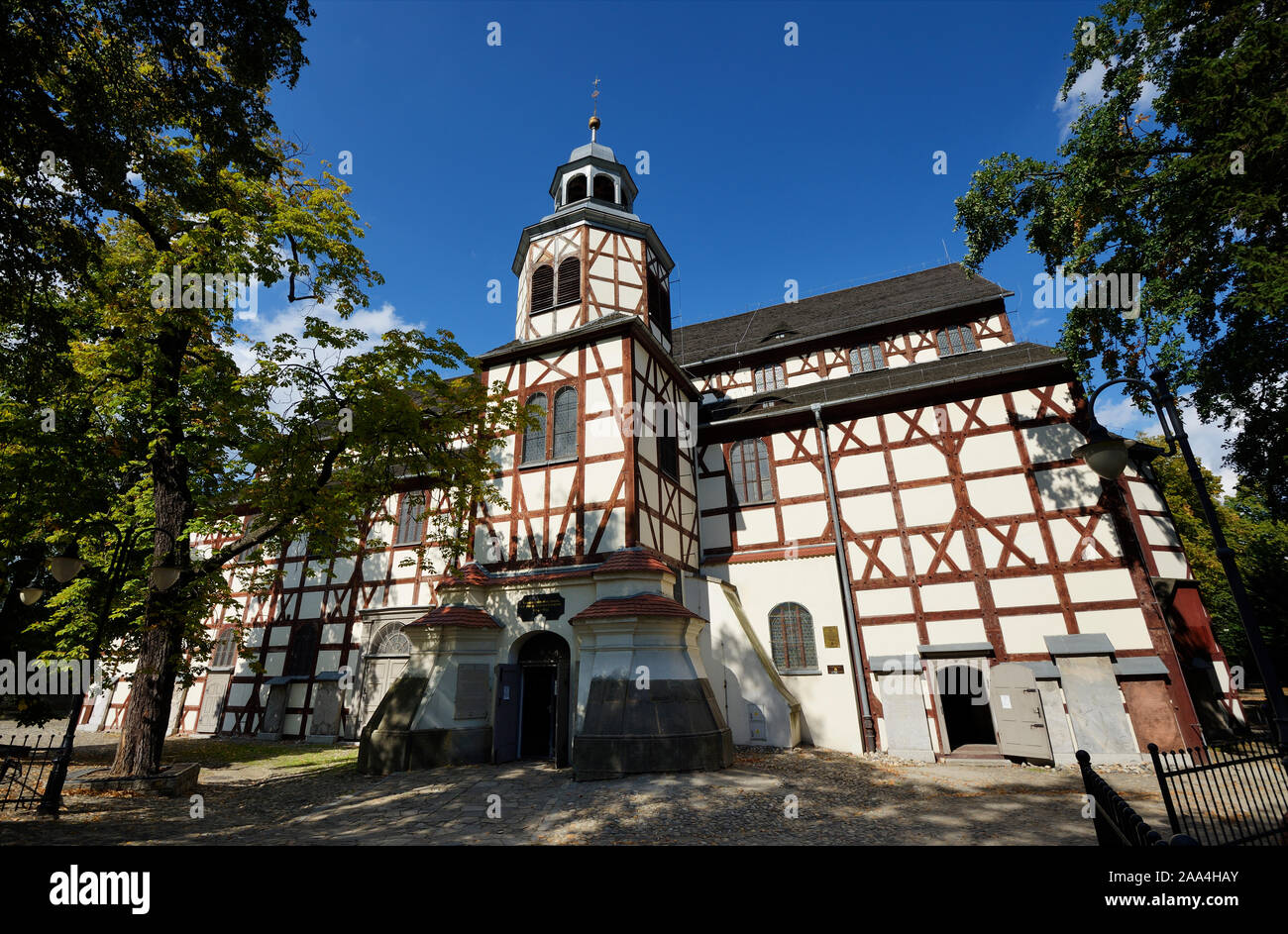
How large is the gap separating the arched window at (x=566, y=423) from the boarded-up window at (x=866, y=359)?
10705 mm

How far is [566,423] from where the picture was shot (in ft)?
49.3

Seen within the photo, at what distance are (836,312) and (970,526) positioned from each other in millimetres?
10951

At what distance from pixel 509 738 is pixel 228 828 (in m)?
5.87

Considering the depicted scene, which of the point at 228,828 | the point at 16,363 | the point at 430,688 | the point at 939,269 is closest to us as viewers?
the point at 228,828

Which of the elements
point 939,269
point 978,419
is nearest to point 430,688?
point 978,419

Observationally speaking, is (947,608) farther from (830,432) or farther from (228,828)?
(228,828)

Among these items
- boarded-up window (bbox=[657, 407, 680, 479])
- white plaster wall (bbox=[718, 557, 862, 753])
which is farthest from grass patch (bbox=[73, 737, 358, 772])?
white plaster wall (bbox=[718, 557, 862, 753])

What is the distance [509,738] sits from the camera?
12891mm

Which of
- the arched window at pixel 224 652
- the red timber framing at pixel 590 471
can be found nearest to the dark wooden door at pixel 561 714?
the red timber framing at pixel 590 471

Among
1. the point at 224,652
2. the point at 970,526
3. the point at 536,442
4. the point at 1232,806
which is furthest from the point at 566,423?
the point at 224,652

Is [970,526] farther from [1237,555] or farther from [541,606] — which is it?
[1237,555]

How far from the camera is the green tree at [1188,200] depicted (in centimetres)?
946

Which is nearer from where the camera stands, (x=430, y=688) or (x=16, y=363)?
(x=16, y=363)

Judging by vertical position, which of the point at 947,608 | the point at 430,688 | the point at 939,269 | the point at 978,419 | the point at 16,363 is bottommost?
the point at 430,688
